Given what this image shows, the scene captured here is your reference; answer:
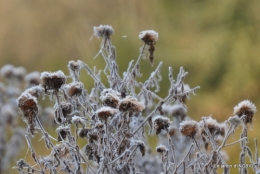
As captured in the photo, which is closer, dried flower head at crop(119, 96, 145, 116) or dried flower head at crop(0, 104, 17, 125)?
dried flower head at crop(119, 96, 145, 116)

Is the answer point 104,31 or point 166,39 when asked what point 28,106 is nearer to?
point 104,31

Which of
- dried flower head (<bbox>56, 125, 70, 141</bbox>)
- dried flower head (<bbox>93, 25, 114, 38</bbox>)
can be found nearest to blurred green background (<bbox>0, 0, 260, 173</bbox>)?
dried flower head (<bbox>93, 25, 114, 38</bbox>)

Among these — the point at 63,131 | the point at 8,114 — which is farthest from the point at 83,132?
the point at 8,114

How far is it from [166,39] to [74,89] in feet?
2.97

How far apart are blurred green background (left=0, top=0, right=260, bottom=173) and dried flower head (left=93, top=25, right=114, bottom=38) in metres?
0.68

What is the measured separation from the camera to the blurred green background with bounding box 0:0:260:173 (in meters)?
1.29

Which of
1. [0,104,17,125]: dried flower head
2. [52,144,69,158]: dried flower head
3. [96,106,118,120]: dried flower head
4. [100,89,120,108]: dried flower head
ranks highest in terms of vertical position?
[0,104,17,125]: dried flower head

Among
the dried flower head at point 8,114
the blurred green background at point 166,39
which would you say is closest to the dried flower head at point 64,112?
the dried flower head at point 8,114

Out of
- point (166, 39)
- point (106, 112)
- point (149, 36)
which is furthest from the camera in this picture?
point (166, 39)

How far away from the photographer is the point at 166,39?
136 cm

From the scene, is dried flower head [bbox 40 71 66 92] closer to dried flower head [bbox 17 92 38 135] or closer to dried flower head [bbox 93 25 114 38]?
dried flower head [bbox 17 92 38 135]

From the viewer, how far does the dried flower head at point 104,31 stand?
58 cm

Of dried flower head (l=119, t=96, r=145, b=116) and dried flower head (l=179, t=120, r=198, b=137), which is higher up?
dried flower head (l=119, t=96, r=145, b=116)

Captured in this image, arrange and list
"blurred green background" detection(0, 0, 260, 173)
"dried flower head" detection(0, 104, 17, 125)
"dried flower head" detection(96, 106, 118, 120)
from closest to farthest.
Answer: "dried flower head" detection(96, 106, 118, 120), "dried flower head" detection(0, 104, 17, 125), "blurred green background" detection(0, 0, 260, 173)
